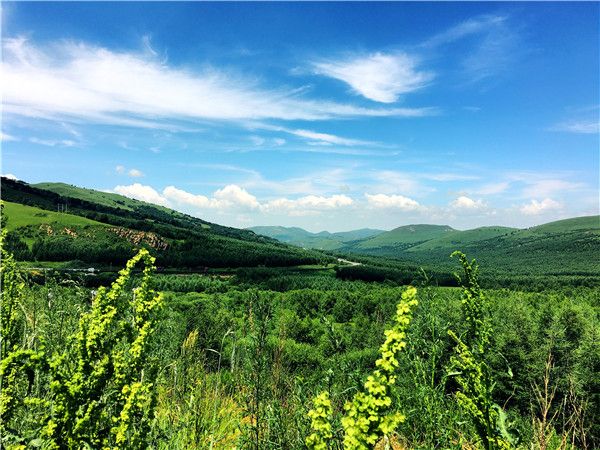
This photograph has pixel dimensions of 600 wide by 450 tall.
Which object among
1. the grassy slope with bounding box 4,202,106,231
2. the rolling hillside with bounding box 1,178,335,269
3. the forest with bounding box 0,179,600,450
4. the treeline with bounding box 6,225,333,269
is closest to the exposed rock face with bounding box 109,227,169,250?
the rolling hillside with bounding box 1,178,335,269

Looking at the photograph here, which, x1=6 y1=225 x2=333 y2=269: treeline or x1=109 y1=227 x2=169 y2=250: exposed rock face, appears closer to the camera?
x1=6 y1=225 x2=333 y2=269: treeline

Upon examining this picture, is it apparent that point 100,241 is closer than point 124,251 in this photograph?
No

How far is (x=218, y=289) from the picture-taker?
96.9 meters

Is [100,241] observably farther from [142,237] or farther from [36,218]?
[36,218]

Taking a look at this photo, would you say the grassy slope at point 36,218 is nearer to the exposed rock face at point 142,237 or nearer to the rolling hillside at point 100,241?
the rolling hillside at point 100,241

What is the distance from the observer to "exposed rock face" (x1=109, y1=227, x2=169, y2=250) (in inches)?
5753

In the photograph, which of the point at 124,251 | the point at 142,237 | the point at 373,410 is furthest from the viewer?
the point at 142,237

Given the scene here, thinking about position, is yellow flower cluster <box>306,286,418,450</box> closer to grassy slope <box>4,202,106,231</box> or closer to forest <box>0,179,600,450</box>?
forest <box>0,179,600,450</box>

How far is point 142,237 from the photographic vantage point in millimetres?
152000

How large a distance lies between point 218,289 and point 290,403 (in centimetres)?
9545

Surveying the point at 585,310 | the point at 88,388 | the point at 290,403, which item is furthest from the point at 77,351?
the point at 585,310

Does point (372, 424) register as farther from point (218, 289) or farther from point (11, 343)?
point (218, 289)

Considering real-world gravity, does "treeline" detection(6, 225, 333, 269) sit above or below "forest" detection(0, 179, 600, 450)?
below

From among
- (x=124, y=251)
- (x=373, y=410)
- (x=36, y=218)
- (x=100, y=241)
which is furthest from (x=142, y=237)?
(x=373, y=410)
